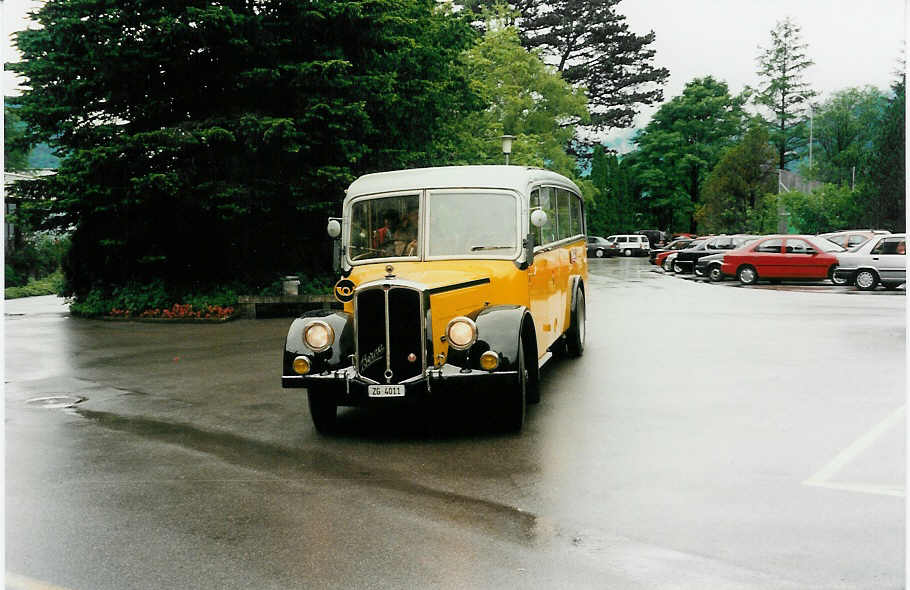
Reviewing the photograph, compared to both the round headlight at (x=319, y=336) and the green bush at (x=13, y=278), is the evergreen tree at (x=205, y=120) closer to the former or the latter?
the green bush at (x=13, y=278)

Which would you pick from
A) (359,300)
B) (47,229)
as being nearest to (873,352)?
(359,300)

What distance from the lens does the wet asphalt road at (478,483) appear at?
5039 millimetres

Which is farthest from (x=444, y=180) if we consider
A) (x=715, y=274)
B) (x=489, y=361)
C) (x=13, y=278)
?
(x=13, y=278)

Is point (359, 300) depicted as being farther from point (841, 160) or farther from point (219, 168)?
point (841, 160)

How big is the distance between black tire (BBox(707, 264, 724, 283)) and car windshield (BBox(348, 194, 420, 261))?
25331 millimetres

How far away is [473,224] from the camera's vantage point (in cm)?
979

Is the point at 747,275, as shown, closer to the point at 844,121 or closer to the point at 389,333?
the point at 389,333

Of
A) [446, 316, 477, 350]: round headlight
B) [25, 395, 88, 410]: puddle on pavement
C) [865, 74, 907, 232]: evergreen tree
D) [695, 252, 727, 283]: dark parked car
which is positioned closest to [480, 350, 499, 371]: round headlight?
[446, 316, 477, 350]: round headlight

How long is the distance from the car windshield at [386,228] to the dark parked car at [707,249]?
28342 millimetres

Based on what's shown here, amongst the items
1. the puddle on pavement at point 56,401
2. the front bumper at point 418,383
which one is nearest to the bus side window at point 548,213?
the front bumper at point 418,383

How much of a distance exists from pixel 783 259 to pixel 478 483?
2685cm

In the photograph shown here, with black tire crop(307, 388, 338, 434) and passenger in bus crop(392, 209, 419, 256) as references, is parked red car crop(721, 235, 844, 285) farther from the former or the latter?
black tire crop(307, 388, 338, 434)

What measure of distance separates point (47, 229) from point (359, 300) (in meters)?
16.6

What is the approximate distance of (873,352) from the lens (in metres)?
13.7
